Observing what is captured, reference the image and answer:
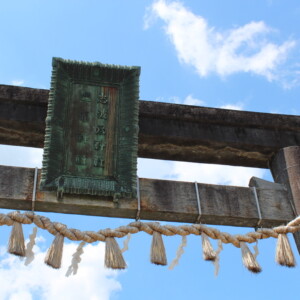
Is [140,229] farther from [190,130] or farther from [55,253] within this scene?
[190,130]

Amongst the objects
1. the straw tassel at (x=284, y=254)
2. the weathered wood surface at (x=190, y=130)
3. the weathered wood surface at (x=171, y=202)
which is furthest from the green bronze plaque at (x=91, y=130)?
the straw tassel at (x=284, y=254)

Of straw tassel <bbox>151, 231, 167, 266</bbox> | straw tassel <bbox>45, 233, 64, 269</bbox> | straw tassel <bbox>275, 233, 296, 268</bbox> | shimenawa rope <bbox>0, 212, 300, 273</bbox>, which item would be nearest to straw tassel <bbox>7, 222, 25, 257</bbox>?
shimenawa rope <bbox>0, 212, 300, 273</bbox>

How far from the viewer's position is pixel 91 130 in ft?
18.8

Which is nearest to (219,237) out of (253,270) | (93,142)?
(253,270)

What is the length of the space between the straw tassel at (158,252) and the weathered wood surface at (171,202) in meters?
0.33

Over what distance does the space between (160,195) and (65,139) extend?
0.99 metres

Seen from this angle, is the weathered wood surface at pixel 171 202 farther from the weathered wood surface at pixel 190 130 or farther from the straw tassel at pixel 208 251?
the weathered wood surface at pixel 190 130

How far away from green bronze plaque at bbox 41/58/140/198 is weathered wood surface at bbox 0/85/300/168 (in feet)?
1.28

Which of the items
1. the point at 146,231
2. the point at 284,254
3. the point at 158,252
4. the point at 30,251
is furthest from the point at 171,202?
the point at 30,251

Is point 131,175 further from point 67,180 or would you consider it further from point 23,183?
point 23,183

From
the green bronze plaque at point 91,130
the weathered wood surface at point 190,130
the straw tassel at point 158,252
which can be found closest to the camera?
the straw tassel at point 158,252

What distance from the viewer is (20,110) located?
240 inches

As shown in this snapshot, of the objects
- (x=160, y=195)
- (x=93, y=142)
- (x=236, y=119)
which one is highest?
(x=236, y=119)

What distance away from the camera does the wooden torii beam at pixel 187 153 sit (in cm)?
553
